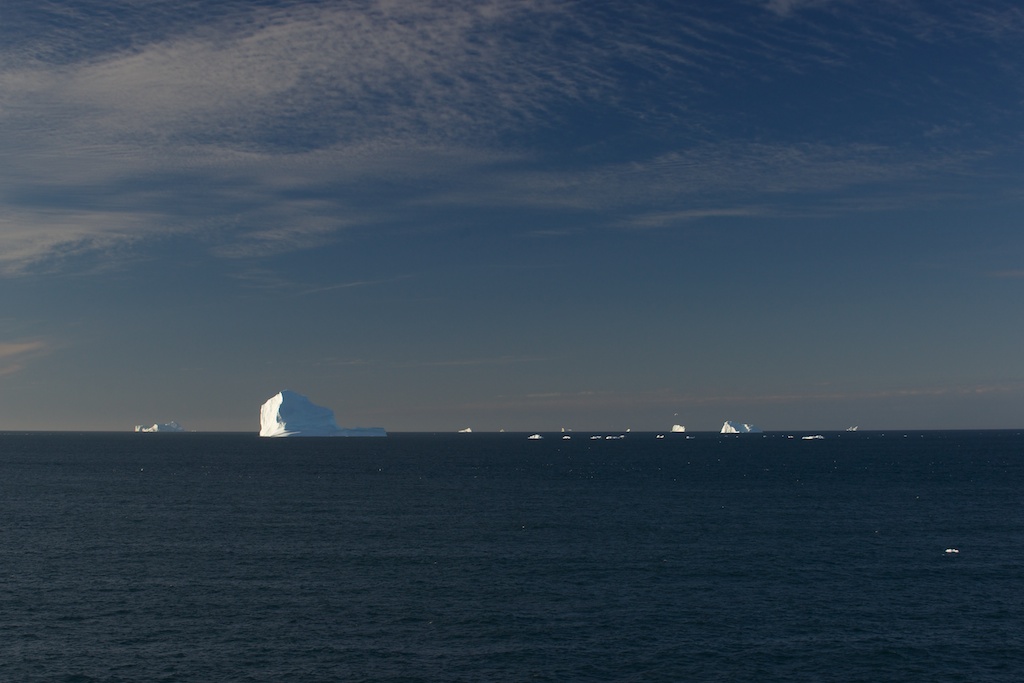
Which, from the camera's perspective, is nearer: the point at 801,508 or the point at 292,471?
the point at 801,508

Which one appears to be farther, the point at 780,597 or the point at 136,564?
the point at 136,564

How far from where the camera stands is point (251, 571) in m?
72.8

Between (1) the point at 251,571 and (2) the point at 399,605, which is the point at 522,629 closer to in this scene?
(2) the point at 399,605

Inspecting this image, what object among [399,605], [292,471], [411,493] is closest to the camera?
[399,605]

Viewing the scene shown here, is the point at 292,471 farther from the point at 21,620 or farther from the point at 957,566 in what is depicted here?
the point at 957,566

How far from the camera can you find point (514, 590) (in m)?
65.9

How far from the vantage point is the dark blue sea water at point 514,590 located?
163 feet

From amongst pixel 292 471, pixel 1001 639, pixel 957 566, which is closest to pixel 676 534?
Answer: pixel 957 566

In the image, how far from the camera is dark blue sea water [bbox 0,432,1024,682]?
163ft

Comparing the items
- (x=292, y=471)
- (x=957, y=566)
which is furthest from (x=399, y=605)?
(x=292, y=471)

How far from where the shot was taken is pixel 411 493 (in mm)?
139375

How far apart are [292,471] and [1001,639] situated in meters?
164

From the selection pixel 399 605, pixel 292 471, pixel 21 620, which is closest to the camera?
pixel 21 620

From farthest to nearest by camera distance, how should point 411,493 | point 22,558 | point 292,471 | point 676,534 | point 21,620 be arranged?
point 292,471 < point 411,493 < point 676,534 < point 22,558 < point 21,620
